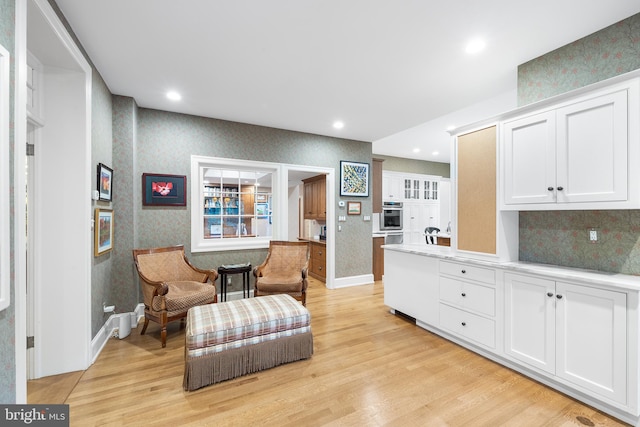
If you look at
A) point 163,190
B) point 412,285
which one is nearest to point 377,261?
point 412,285

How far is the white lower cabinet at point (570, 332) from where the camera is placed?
1.73 m

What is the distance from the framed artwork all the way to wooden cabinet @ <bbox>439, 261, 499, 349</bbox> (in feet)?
11.5

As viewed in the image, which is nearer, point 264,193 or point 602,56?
point 602,56

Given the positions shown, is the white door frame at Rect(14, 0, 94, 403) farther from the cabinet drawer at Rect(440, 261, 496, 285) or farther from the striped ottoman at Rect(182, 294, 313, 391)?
the cabinet drawer at Rect(440, 261, 496, 285)

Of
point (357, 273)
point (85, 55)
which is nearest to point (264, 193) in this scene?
point (357, 273)

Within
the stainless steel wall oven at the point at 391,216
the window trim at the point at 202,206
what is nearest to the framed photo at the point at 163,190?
the window trim at the point at 202,206

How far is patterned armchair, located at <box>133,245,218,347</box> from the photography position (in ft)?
9.07

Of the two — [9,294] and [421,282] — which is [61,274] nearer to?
[9,294]

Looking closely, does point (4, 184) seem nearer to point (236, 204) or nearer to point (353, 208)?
point (236, 204)

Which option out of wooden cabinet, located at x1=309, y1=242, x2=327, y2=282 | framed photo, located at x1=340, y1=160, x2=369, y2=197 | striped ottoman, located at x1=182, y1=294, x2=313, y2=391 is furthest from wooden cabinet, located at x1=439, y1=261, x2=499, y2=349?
wooden cabinet, located at x1=309, y1=242, x2=327, y2=282

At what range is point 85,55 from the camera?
7.70 ft

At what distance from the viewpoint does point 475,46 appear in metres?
2.24

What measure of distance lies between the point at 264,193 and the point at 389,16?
10.3 ft

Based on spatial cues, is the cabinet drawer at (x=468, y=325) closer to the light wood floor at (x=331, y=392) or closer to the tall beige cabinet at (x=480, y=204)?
the light wood floor at (x=331, y=392)
